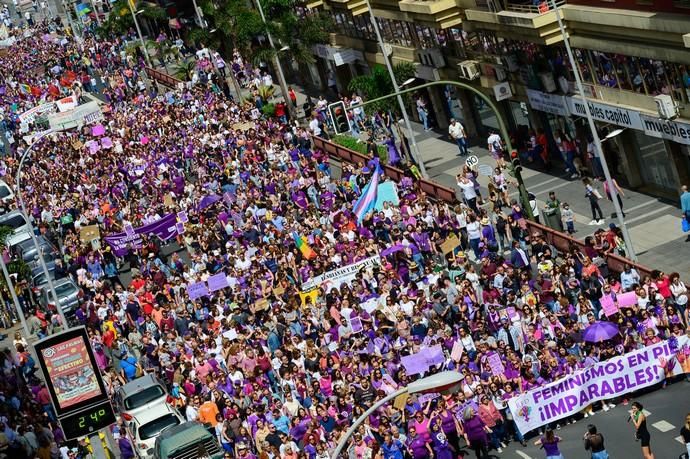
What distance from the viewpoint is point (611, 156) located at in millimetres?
46531

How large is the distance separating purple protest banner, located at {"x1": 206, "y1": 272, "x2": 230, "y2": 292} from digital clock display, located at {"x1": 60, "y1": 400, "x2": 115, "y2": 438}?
12.2 m

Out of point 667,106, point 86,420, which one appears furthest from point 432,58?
point 86,420

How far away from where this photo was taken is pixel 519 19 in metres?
48.5

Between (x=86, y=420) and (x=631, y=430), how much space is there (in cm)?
1071

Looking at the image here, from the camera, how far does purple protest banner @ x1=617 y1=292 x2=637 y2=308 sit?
30.6 m

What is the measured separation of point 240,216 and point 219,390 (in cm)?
1491

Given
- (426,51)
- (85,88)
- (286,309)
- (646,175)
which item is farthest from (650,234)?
(85,88)

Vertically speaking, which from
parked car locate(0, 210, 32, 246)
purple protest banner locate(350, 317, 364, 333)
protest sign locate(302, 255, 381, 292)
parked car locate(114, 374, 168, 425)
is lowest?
parked car locate(114, 374, 168, 425)

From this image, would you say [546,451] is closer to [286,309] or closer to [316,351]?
[316,351]

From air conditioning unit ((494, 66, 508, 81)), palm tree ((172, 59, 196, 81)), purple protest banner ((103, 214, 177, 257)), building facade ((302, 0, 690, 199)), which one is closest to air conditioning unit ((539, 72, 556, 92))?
building facade ((302, 0, 690, 199))

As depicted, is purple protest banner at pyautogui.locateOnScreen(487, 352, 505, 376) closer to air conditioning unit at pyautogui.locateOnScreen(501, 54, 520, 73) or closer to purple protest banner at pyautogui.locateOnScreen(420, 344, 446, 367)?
purple protest banner at pyautogui.locateOnScreen(420, 344, 446, 367)

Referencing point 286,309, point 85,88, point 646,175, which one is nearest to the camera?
point 286,309

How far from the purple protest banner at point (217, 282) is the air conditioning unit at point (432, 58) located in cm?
2107

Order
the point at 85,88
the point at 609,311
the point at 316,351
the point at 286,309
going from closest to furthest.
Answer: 1. the point at 609,311
2. the point at 316,351
3. the point at 286,309
4. the point at 85,88
